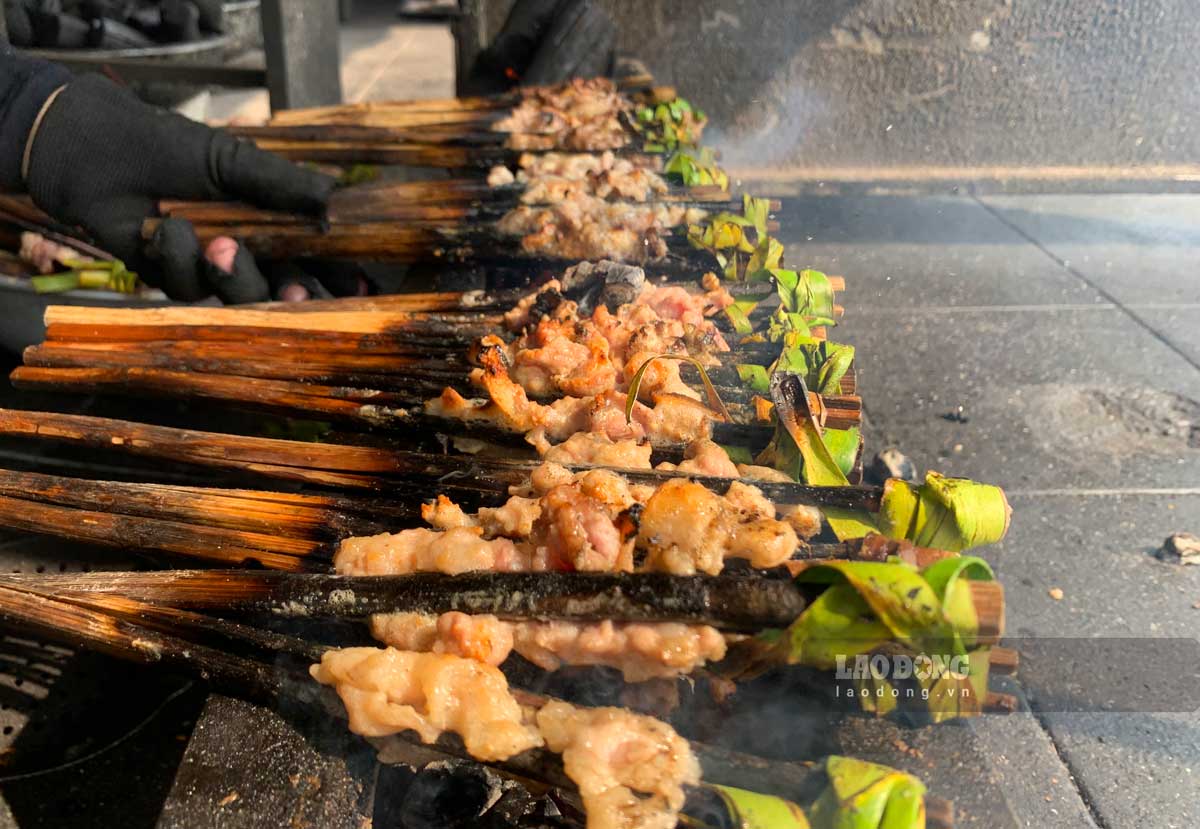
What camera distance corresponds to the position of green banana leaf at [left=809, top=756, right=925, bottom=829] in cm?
160

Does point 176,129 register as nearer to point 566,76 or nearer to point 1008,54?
point 566,76

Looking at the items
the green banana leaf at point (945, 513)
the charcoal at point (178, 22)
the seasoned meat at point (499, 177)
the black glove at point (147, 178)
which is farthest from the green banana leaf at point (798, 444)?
the charcoal at point (178, 22)

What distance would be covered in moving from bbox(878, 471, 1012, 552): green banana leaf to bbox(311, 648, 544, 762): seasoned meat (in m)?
1.13

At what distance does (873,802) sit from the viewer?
5.24 feet

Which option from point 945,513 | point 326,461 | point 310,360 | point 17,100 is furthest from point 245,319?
point 945,513

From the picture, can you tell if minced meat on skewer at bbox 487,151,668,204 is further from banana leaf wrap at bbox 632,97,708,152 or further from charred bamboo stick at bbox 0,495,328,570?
charred bamboo stick at bbox 0,495,328,570

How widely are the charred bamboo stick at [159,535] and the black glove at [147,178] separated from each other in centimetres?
222

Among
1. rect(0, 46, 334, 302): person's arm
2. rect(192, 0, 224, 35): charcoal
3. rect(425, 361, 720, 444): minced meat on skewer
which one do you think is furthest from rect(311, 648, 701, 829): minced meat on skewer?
rect(192, 0, 224, 35): charcoal

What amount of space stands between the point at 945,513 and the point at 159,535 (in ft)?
7.46

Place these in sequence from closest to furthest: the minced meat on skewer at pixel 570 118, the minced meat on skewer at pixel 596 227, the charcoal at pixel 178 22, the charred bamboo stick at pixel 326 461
Result: 1. the charred bamboo stick at pixel 326 461
2. the minced meat on skewer at pixel 596 227
3. the minced meat on skewer at pixel 570 118
4. the charcoal at pixel 178 22

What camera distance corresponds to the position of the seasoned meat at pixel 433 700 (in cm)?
181

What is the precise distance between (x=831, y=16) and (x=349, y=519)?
7825mm

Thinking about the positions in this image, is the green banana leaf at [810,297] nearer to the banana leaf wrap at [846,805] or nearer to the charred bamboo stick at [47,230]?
the banana leaf wrap at [846,805]

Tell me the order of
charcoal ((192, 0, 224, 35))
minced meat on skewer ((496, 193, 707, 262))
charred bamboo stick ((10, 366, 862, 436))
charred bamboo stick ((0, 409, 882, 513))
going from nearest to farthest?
charred bamboo stick ((0, 409, 882, 513))
charred bamboo stick ((10, 366, 862, 436))
minced meat on skewer ((496, 193, 707, 262))
charcoal ((192, 0, 224, 35))
